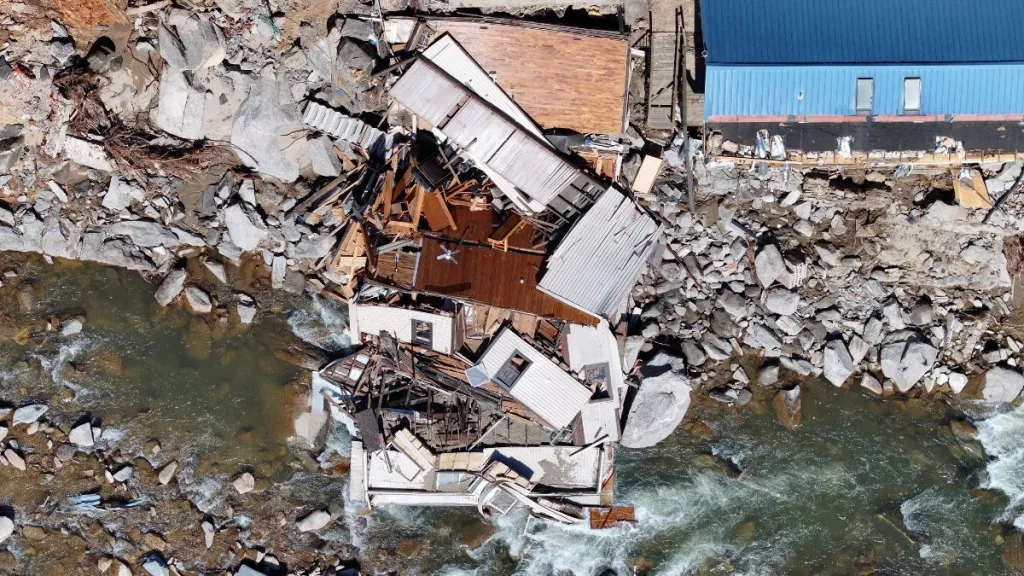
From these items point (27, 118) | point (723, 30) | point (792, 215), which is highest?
point (723, 30)

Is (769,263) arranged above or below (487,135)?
below

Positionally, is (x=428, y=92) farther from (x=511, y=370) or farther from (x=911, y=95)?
(x=911, y=95)

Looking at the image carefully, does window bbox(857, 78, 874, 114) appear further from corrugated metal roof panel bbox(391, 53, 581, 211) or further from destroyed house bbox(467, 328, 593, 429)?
destroyed house bbox(467, 328, 593, 429)

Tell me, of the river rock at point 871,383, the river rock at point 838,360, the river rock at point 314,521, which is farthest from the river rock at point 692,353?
the river rock at point 314,521

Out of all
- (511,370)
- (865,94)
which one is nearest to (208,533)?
(511,370)

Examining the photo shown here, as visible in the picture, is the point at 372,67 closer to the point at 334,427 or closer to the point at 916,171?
the point at 334,427

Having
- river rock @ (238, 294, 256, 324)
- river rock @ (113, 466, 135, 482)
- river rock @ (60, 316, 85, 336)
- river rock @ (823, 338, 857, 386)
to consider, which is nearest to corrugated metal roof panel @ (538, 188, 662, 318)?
river rock @ (823, 338, 857, 386)

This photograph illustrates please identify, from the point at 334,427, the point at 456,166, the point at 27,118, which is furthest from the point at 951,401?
the point at 27,118
